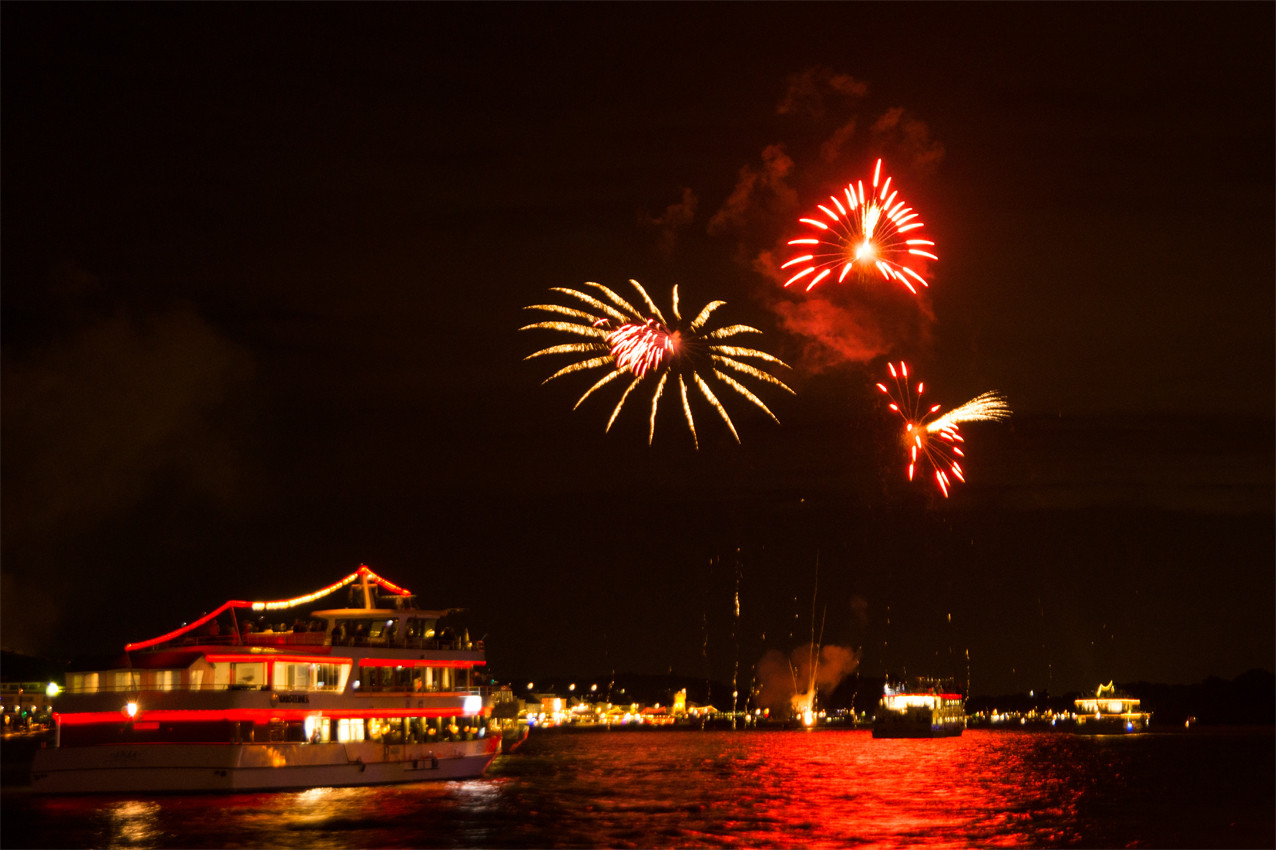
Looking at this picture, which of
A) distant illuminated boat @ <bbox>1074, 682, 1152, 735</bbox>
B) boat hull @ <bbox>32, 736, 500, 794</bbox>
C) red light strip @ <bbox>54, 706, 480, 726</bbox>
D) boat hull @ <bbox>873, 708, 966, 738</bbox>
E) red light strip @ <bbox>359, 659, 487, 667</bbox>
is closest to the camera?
boat hull @ <bbox>32, 736, 500, 794</bbox>

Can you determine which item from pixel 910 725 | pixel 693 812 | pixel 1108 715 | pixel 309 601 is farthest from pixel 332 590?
pixel 1108 715

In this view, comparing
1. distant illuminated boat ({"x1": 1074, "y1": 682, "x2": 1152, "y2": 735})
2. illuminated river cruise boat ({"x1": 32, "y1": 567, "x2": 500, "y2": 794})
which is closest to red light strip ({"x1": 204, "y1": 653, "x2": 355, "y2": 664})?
illuminated river cruise boat ({"x1": 32, "y1": 567, "x2": 500, "y2": 794})

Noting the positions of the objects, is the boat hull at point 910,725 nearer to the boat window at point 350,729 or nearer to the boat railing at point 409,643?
the boat railing at point 409,643

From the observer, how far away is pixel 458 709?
54312 millimetres

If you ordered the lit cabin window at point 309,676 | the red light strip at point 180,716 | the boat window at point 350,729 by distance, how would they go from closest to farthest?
the red light strip at point 180,716 → the lit cabin window at point 309,676 → the boat window at point 350,729

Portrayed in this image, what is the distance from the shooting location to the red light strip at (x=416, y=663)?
167 ft

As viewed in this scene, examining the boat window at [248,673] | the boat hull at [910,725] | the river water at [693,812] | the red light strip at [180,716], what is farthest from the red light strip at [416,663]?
the boat hull at [910,725]

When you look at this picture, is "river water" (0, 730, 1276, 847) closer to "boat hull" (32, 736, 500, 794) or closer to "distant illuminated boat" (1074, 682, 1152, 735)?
"boat hull" (32, 736, 500, 794)

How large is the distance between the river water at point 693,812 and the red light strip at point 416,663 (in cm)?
512

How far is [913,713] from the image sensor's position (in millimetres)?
130625

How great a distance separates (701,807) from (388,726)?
13.4 metres

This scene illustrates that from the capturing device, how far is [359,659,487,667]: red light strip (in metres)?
50.8

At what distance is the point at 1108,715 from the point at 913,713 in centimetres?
4955

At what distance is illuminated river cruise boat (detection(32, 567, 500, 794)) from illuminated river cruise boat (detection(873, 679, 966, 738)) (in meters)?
84.2
